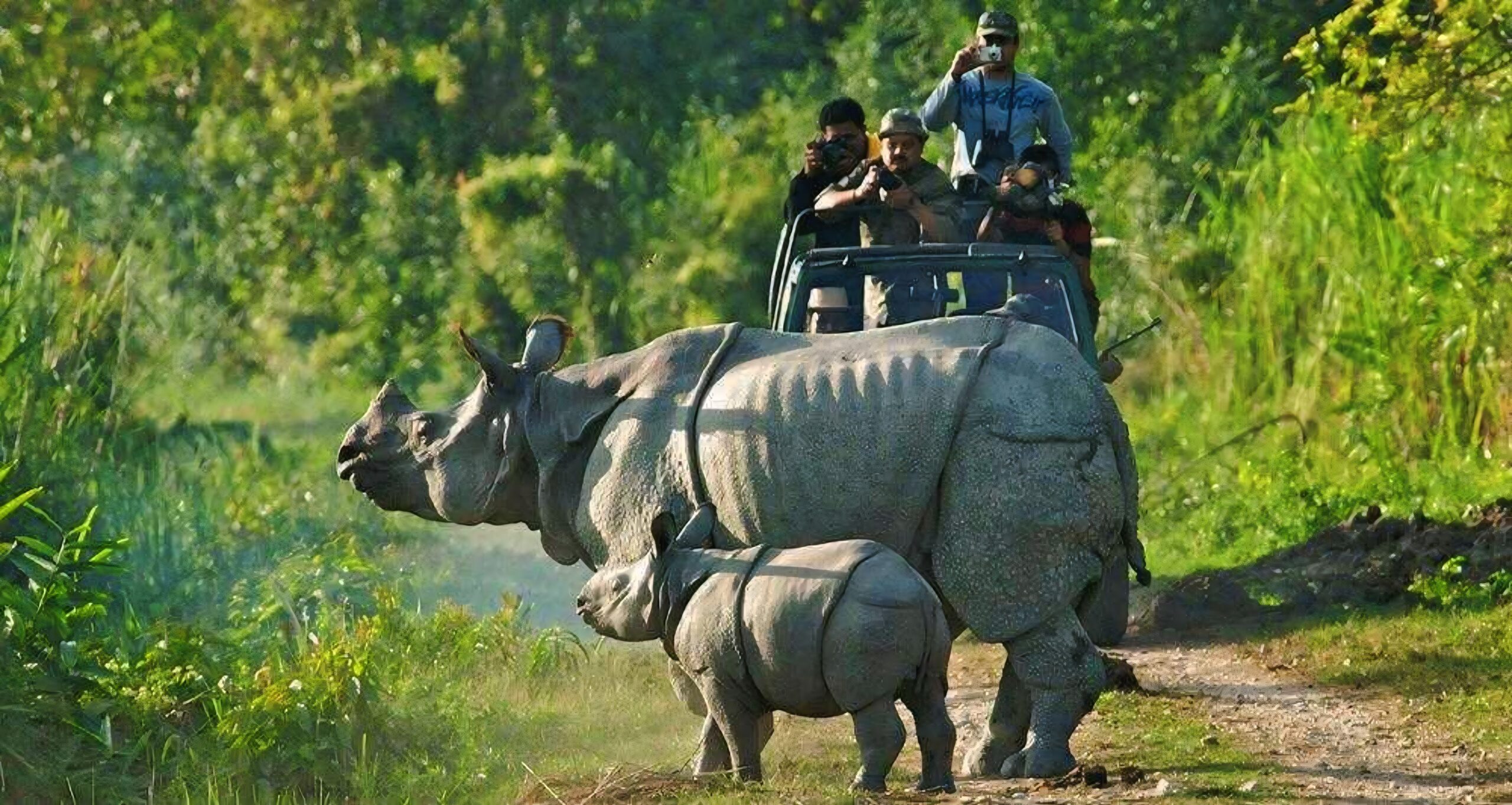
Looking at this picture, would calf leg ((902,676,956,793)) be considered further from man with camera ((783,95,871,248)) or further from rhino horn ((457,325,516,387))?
man with camera ((783,95,871,248))

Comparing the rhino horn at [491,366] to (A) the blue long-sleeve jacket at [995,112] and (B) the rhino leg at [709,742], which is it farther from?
(A) the blue long-sleeve jacket at [995,112]

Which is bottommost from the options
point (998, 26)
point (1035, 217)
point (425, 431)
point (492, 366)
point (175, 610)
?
point (175, 610)

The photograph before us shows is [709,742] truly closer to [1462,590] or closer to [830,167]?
[830,167]

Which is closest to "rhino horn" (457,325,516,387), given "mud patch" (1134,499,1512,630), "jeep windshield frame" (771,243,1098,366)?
"jeep windshield frame" (771,243,1098,366)

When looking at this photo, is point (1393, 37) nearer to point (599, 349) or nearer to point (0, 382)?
point (599, 349)

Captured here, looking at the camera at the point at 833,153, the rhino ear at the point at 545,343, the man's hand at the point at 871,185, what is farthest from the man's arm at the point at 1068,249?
the rhino ear at the point at 545,343

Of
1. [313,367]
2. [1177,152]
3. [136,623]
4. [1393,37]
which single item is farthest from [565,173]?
[136,623]

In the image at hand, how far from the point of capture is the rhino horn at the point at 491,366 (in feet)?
30.7

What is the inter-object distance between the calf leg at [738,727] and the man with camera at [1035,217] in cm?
349

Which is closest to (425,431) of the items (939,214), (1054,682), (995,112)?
(1054,682)

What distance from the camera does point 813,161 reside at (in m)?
12.1

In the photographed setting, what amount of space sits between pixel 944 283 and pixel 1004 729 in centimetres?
262

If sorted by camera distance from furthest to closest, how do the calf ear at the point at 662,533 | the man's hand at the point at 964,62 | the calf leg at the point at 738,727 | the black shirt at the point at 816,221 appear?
the man's hand at the point at 964,62, the black shirt at the point at 816,221, the calf ear at the point at 662,533, the calf leg at the point at 738,727

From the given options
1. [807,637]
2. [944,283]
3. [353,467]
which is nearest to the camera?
[807,637]
